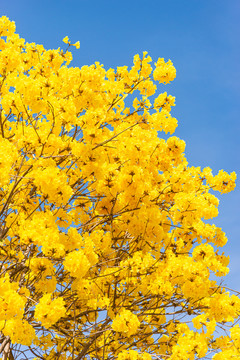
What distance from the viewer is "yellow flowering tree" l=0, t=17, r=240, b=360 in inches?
162

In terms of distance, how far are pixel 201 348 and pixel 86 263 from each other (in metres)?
1.91

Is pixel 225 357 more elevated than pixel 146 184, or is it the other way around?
pixel 146 184

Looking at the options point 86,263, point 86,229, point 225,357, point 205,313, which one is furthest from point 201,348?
point 86,229

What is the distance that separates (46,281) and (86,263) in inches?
35.1

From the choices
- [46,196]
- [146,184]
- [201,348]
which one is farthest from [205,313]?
[46,196]

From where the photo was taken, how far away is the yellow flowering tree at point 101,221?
4105 mm

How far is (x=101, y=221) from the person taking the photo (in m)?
5.66

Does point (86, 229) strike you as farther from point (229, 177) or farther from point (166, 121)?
point (229, 177)

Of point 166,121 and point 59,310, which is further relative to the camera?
point 166,121

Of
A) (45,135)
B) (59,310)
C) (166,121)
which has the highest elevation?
(166,121)

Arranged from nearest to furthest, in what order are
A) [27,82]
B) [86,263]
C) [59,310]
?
[59,310] < [86,263] < [27,82]

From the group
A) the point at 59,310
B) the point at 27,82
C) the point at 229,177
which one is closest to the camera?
the point at 59,310

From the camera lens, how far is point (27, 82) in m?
4.39

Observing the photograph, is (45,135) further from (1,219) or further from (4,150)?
(1,219)
